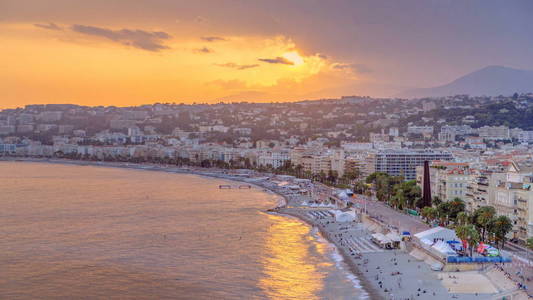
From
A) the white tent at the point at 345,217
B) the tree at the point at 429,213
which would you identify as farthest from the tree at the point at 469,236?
the white tent at the point at 345,217

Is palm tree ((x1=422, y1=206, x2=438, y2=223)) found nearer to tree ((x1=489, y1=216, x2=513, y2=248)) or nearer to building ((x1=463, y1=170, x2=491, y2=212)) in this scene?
building ((x1=463, y1=170, x2=491, y2=212))

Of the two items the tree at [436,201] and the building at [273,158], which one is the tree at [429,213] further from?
the building at [273,158]

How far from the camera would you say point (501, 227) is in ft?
61.0

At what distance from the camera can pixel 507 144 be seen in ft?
209

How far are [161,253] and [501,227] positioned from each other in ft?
35.7

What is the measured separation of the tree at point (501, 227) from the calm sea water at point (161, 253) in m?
4.75

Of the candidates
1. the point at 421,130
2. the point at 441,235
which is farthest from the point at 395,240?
the point at 421,130

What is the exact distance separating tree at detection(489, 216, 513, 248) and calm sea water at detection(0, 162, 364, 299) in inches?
187

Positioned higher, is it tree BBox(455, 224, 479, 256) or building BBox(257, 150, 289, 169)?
building BBox(257, 150, 289, 169)

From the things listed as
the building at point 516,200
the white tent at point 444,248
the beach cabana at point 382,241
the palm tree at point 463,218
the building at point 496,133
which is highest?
the building at point 496,133

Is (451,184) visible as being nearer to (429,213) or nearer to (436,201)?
(436,201)

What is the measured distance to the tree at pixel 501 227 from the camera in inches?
733

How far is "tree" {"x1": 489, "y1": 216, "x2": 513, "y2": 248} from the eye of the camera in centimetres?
1862

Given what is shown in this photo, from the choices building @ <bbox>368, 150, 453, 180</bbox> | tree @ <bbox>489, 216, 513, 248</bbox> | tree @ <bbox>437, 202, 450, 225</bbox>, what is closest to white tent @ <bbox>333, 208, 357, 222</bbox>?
tree @ <bbox>437, 202, 450, 225</bbox>
